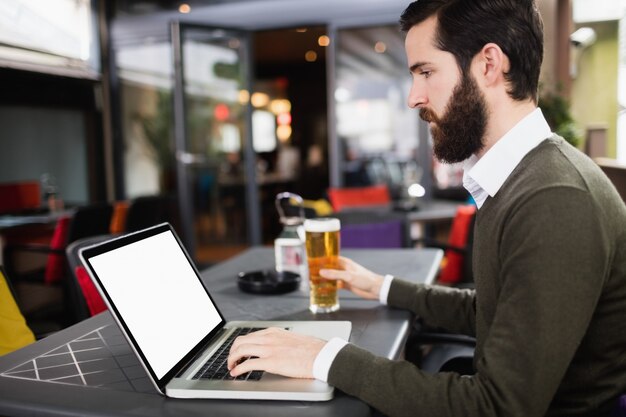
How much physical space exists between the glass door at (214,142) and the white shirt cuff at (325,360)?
5.29 m

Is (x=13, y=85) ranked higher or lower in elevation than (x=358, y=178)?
higher

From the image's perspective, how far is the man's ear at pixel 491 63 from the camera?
1054 mm

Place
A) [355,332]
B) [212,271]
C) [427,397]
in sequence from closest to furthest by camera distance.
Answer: [427,397] < [355,332] < [212,271]

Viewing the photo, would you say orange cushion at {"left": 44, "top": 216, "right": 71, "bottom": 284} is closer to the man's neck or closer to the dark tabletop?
the dark tabletop

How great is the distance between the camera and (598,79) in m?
6.23

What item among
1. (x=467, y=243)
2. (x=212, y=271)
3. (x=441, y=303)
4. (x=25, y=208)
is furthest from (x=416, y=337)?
(x=25, y=208)

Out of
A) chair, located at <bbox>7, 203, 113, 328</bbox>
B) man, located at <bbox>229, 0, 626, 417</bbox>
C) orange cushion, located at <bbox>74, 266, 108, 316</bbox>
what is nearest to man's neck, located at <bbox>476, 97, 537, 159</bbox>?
man, located at <bbox>229, 0, 626, 417</bbox>

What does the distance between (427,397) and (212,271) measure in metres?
1.24

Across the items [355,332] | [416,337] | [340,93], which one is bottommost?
[416,337]

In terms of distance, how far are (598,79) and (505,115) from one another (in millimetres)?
5961

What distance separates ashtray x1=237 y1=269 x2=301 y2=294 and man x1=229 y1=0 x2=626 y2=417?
0.59 m

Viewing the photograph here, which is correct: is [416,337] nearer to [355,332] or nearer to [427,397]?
[355,332]

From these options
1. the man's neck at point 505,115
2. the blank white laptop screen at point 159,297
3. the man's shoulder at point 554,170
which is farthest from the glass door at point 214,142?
the man's shoulder at point 554,170

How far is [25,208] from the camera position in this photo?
191 inches
